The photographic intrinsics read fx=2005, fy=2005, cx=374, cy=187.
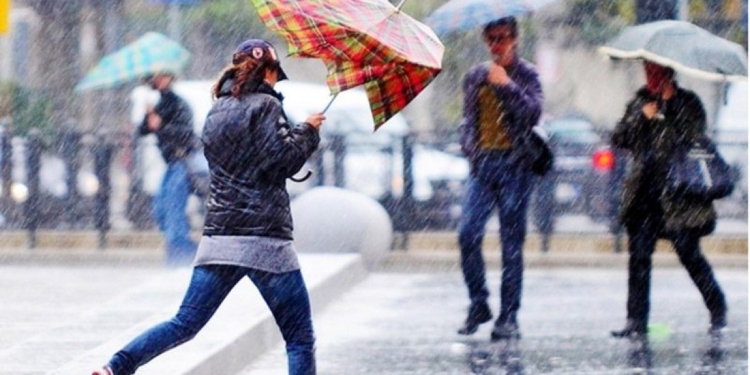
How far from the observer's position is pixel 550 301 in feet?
44.2

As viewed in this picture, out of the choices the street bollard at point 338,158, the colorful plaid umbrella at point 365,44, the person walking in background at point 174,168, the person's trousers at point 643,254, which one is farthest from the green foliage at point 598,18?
the colorful plaid umbrella at point 365,44

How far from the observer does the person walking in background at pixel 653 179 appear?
35.7 feet

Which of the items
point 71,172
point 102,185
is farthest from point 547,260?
point 71,172

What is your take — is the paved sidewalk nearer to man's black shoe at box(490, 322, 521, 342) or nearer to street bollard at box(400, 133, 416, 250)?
man's black shoe at box(490, 322, 521, 342)

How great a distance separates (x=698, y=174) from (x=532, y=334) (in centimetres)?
128

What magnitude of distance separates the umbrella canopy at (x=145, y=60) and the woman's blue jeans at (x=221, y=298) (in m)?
8.10

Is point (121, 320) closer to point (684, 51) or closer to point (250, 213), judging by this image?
point (250, 213)

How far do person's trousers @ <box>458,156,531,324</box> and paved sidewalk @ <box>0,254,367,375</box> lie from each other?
115 centimetres

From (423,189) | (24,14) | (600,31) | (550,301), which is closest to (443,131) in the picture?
(423,189)

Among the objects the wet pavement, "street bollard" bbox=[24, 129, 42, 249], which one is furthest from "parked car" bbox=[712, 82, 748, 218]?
"street bollard" bbox=[24, 129, 42, 249]

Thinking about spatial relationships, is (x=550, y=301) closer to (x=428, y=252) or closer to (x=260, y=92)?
(x=428, y=252)

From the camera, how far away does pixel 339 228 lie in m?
15.7

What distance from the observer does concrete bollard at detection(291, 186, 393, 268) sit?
15719mm

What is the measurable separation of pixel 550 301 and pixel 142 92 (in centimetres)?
1239
